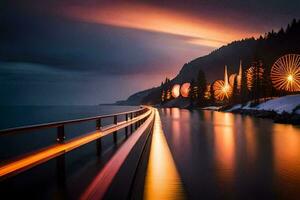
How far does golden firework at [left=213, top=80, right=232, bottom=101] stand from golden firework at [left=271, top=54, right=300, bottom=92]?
4005 centimetres

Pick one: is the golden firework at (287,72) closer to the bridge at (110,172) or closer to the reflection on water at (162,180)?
the reflection on water at (162,180)

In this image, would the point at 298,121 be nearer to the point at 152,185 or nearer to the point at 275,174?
the point at 275,174

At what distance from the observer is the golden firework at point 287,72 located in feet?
268

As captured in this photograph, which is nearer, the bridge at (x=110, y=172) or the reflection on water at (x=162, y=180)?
the bridge at (x=110, y=172)

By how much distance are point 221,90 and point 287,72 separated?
4942 cm

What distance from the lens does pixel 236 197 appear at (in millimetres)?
6688

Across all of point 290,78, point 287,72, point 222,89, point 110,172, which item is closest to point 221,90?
point 222,89

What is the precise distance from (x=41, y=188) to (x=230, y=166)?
5.30 metres

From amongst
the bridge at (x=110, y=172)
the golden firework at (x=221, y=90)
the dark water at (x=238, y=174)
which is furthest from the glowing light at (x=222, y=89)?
the bridge at (x=110, y=172)

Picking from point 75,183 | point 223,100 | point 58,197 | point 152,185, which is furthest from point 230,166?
point 223,100

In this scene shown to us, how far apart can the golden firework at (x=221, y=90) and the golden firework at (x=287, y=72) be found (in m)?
40.1

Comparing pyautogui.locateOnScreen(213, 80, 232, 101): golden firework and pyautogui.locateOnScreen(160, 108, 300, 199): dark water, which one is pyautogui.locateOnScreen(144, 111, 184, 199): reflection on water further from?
pyautogui.locateOnScreen(213, 80, 232, 101): golden firework

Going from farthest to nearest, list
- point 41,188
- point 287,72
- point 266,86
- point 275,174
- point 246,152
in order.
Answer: point 266,86 → point 287,72 → point 246,152 → point 275,174 → point 41,188

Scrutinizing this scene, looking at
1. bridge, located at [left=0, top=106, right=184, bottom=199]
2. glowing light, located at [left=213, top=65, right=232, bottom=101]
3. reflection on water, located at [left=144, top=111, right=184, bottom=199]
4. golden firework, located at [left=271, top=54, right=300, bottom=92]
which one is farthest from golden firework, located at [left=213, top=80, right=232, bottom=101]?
bridge, located at [left=0, top=106, right=184, bottom=199]
